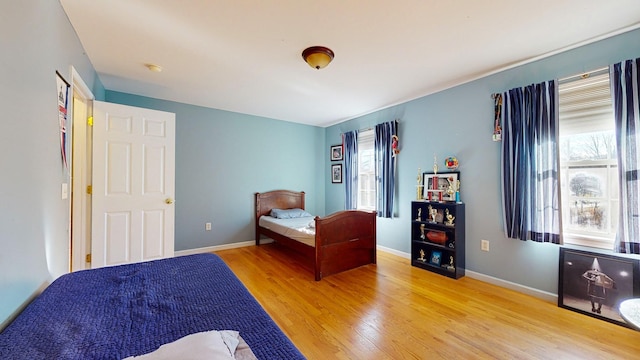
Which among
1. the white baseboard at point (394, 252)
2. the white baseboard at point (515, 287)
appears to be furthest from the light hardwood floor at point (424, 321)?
the white baseboard at point (394, 252)

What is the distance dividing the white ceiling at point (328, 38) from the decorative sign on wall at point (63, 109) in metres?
0.56

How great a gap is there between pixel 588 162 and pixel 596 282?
1.05 metres

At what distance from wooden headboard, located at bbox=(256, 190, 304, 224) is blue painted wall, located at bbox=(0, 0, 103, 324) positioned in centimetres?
294

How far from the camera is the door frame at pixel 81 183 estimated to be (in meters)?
2.47

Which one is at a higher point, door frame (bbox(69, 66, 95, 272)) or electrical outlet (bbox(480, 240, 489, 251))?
door frame (bbox(69, 66, 95, 272))

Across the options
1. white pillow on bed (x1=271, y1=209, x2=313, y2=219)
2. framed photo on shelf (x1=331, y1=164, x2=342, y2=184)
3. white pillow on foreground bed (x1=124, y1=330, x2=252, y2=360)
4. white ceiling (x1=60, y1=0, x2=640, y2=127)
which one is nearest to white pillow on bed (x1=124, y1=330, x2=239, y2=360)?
white pillow on foreground bed (x1=124, y1=330, x2=252, y2=360)

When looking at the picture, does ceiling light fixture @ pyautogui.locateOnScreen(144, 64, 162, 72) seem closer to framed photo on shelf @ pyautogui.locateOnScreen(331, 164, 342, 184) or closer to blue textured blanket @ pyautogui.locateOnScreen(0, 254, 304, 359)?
blue textured blanket @ pyautogui.locateOnScreen(0, 254, 304, 359)

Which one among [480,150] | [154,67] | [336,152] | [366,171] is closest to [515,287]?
[480,150]

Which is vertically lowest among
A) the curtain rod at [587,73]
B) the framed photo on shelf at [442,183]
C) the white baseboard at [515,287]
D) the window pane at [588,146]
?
the white baseboard at [515,287]

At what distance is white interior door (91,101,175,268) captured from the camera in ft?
8.69

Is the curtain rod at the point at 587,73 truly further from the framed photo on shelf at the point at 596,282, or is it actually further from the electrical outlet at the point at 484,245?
the electrical outlet at the point at 484,245

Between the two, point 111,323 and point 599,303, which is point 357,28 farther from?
point 599,303

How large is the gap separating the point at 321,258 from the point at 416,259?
1.37 m

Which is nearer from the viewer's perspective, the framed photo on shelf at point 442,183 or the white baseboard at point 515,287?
the white baseboard at point 515,287
